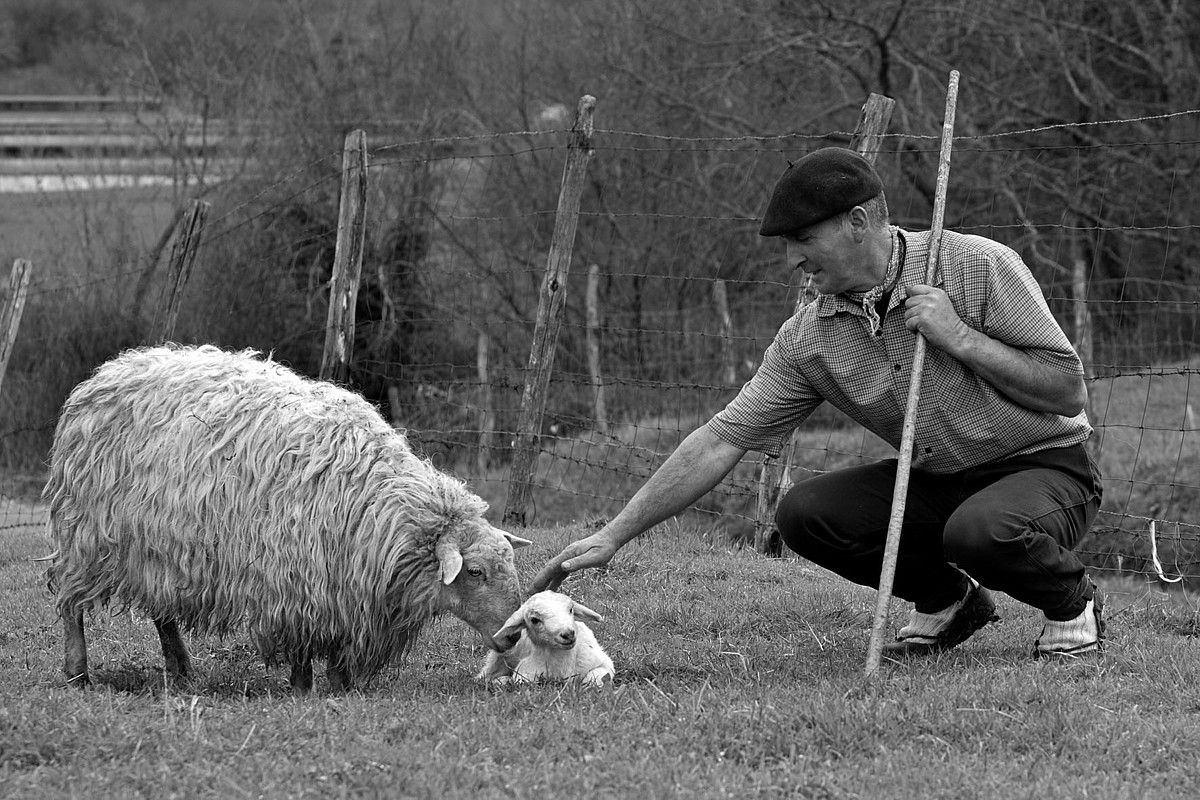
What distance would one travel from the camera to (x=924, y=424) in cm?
468

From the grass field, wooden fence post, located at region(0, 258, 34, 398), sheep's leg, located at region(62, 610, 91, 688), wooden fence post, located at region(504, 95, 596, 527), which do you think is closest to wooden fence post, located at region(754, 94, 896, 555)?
wooden fence post, located at region(504, 95, 596, 527)

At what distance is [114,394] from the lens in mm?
5184

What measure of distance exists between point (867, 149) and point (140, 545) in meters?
4.13

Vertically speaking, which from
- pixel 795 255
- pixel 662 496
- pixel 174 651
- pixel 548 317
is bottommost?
pixel 174 651

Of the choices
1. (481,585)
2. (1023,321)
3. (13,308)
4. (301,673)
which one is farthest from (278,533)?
(13,308)

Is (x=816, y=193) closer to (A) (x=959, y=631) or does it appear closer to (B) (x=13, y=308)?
(A) (x=959, y=631)

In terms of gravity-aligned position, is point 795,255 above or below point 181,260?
above

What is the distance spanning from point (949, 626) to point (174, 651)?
117 inches

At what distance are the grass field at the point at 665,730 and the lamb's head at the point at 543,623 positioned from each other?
17 centimetres

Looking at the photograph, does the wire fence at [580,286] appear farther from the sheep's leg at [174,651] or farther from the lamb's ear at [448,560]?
the lamb's ear at [448,560]

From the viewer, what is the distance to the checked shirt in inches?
176

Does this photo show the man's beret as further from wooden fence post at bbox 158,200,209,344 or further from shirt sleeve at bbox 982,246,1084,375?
wooden fence post at bbox 158,200,209,344

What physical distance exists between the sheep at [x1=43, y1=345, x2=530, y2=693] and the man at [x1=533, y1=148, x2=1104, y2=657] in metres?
0.44

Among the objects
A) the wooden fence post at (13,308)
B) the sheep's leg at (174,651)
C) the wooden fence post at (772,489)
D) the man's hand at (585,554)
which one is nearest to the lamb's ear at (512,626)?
the man's hand at (585,554)
